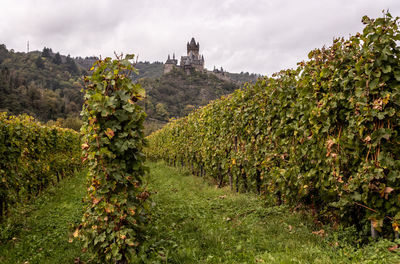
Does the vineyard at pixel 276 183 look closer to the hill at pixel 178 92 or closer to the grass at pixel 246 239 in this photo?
the grass at pixel 246 239

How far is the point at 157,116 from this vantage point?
7288 centimetres

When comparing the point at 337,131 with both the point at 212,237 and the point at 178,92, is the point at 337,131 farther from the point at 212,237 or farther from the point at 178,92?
the point at 178,92

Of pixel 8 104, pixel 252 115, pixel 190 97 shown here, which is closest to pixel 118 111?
pixel 252 115

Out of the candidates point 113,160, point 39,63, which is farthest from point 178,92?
point 113,160

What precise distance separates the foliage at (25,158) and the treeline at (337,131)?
4.73m

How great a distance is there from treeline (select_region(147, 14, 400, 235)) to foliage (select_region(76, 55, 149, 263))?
1.64 feet

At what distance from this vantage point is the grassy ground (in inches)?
130

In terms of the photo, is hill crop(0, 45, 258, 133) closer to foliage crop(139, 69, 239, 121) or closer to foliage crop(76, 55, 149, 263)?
foliage crop(139, 69, 239, 121)

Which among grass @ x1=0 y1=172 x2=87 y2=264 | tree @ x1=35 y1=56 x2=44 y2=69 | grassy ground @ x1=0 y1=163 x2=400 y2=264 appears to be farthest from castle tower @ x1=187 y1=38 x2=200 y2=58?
grassy ground @ x1=0 y1=163 x2=400 y2=264

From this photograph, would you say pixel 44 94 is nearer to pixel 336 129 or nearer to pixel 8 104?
pixel 8 104

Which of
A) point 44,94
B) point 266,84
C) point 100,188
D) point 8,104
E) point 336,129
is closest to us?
point 100,188

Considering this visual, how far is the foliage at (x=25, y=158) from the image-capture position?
19.5 feet

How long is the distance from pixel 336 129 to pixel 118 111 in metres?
3.31

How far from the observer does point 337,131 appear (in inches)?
158
